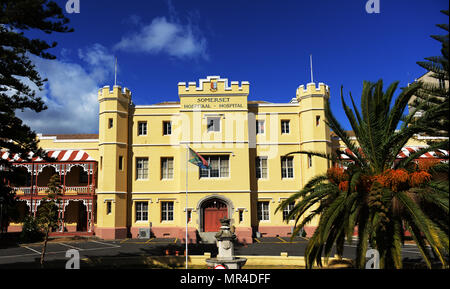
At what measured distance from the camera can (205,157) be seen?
2569cm

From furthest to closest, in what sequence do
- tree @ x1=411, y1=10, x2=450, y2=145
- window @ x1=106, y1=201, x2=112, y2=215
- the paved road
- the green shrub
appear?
1. window @ x1=106, y1=201, x2=112, y2=215
2. the green shrub
3. the paved road
4. tree @ x1=411, y1=10, x2=450, y2=145

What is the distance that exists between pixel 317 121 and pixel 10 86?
69.8ft

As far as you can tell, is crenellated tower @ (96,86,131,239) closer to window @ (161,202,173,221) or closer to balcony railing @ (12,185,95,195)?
balcony railing @ (12,185,95,195)

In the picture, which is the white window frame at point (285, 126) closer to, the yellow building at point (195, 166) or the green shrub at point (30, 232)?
the yellow building at point (195, 166)

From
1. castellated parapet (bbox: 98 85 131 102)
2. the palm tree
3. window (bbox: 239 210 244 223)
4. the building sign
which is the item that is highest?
castellated parapet (bbox: 98 85 131 102)

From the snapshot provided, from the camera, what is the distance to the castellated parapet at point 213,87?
25719 mm

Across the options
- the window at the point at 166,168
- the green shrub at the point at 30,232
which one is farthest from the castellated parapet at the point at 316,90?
the green shrub at the point at 30,232

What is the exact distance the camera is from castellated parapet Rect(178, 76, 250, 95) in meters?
25.7

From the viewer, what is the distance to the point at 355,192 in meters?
8.58

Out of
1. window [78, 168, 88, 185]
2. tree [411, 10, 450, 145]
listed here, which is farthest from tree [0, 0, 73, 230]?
window [78, 168, 88, 185]

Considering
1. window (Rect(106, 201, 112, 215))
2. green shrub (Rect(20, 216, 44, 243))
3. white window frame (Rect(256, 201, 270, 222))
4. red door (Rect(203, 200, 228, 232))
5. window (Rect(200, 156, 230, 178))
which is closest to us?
green shrub (Rect(20, 216, 44, 243))

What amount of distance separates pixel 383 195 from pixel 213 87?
1932 cm

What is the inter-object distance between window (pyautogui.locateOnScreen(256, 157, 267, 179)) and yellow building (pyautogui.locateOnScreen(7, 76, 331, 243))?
8 centimetres
